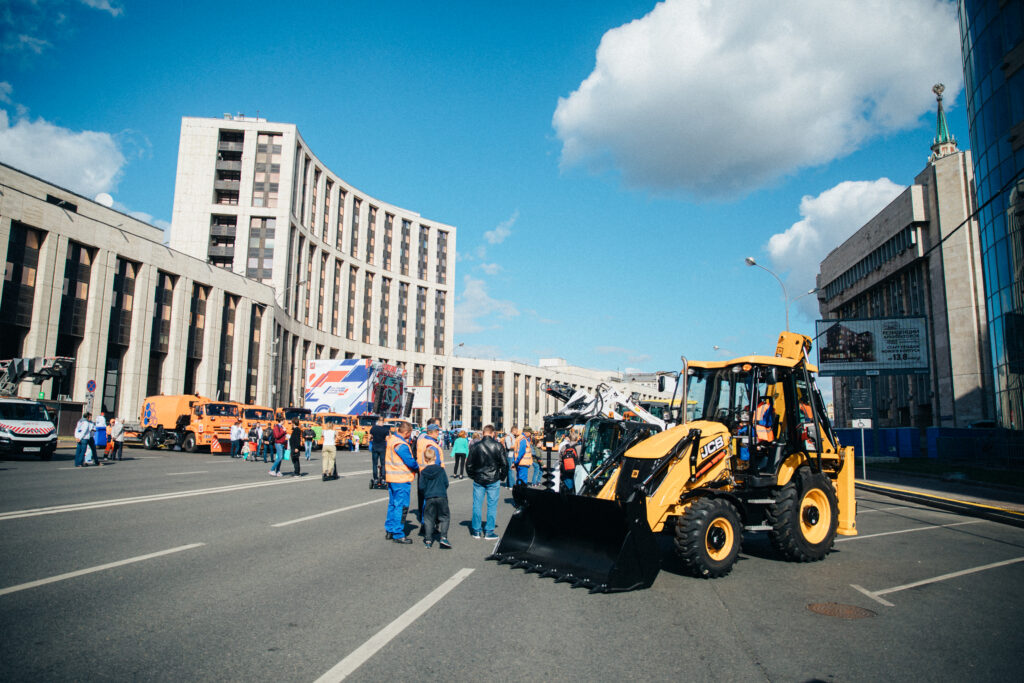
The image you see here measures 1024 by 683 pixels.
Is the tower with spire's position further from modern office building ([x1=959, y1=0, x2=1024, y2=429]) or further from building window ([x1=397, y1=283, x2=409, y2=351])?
building window ([x1=397, y1=283, x2=409, y2=351])

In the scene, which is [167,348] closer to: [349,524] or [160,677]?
[349,524]

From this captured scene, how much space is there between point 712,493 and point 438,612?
3.56m

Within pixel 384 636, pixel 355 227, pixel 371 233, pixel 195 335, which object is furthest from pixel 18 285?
pixel 371 233

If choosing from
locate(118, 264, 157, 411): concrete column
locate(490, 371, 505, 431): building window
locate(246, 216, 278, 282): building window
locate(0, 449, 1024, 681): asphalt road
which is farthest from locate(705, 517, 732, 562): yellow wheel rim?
locate(490, 371, 505, 431): building window

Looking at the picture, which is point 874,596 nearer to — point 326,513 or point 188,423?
point 326,513

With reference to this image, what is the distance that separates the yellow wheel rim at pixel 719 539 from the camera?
7.41 meters

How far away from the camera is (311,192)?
73.4m

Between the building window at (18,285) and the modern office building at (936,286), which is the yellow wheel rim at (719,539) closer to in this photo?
the building window at (18,285)

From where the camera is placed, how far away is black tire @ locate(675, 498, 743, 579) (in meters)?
7.13

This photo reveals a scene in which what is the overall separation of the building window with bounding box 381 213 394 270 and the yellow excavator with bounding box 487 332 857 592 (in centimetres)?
8449

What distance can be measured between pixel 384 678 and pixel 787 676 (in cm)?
275

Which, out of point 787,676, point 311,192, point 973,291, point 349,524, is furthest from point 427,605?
point 311,192

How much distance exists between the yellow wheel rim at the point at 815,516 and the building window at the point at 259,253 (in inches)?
2493

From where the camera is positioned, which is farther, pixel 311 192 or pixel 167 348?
pixel 311 192
